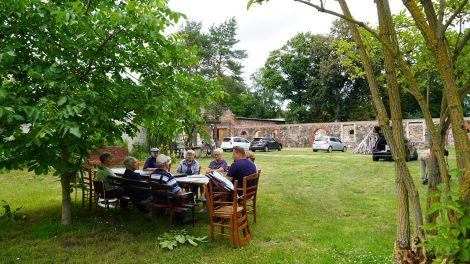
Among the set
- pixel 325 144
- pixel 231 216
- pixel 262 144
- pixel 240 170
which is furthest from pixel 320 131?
pixel 231 216

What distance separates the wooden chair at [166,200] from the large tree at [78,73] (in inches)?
37.7

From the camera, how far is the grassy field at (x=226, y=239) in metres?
4.43

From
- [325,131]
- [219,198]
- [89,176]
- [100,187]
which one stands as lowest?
[219,198]

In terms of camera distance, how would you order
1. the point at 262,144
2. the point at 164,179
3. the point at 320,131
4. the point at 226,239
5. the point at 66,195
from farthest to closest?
the point at 320,131
the point at 262,144
the point at 66,195
the point at 164,179
the point at 226,239

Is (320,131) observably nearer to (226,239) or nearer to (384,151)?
(384,151)

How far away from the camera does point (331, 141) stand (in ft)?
95.1

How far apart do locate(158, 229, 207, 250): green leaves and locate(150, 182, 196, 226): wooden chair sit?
386 mm

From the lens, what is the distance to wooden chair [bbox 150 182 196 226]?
211 inches

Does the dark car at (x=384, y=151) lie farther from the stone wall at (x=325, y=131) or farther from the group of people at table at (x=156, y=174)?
the group of people at table at (x=156, y=174)

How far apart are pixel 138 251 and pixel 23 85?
247 centimetres

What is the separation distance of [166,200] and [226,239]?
1.13m

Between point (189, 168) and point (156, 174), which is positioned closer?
point (156, 174)

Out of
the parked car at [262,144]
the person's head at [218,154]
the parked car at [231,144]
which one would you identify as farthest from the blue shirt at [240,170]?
the parked car at [262,144]

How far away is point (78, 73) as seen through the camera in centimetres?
471
